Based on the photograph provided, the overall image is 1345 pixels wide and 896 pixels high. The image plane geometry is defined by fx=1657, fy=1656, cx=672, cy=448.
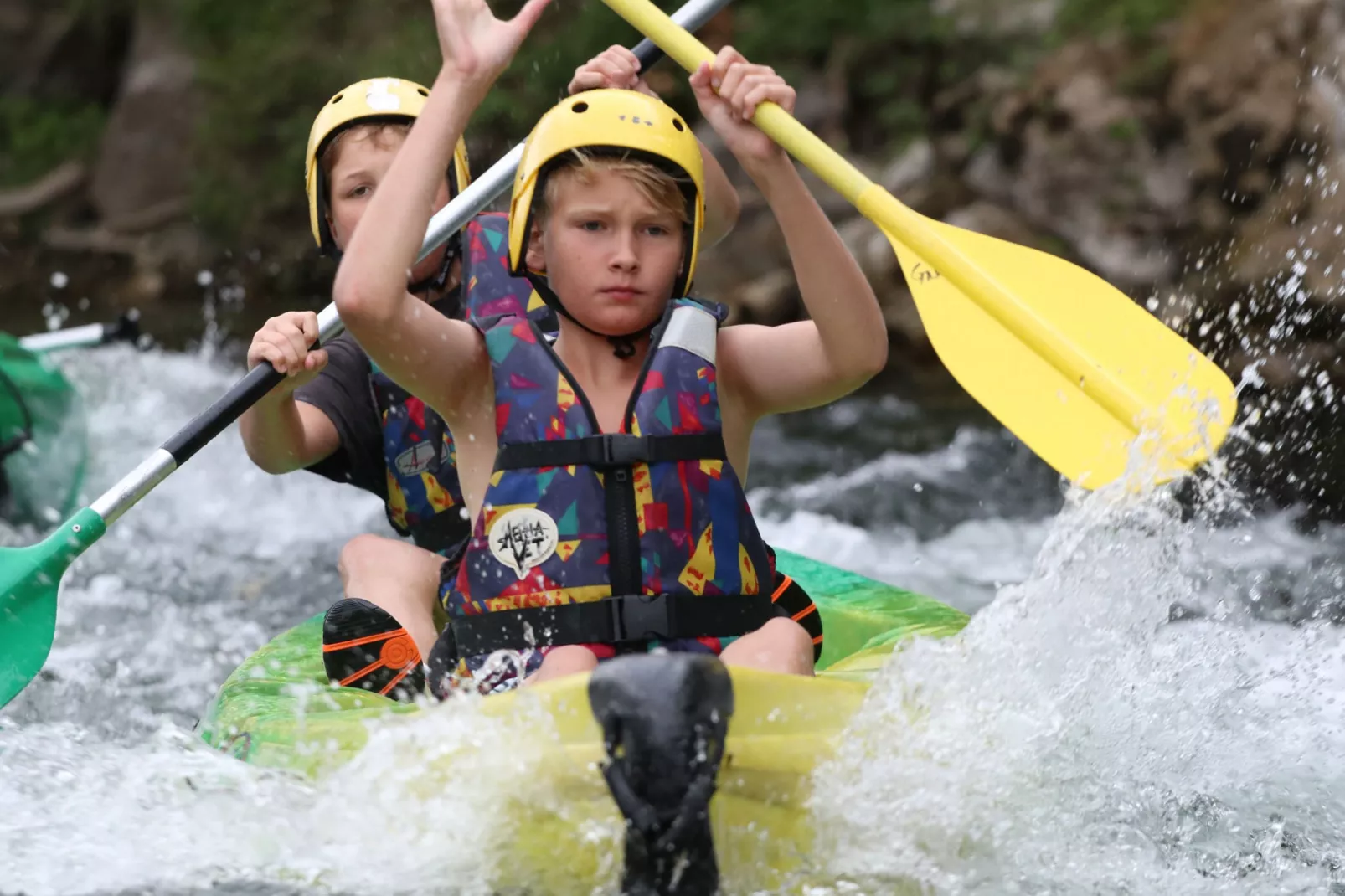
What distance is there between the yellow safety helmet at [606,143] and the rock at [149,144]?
8.26m

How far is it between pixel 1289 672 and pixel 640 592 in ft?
5.20

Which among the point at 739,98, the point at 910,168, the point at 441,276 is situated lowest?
the point at 739,98

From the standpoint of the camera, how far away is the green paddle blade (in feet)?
9.43

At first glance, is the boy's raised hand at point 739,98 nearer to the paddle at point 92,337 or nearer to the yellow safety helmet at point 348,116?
the yellow safety helmet at point 348,116

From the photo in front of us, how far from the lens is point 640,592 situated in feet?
7.45

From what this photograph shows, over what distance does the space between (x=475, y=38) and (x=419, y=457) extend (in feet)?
3.49

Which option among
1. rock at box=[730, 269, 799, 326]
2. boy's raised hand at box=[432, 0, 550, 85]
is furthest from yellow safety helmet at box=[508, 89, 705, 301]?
rock at box=[730, 269, 799, 326]

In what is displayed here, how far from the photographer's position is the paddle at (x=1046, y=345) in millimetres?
2311

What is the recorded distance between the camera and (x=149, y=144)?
10.2 metres

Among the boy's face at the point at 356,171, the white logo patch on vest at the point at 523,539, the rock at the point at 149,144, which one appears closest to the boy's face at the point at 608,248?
the white logo patch on vest at the point at 523,539

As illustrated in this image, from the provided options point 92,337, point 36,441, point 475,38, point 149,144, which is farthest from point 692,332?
point 149,144

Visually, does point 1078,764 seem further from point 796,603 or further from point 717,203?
point 717,203

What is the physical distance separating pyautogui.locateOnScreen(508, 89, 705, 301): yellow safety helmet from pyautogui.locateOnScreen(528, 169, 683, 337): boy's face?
0.03 m

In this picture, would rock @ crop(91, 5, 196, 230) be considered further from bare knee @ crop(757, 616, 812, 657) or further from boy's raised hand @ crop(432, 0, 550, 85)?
bare knee @ crop(757, 616, 812, 657)
